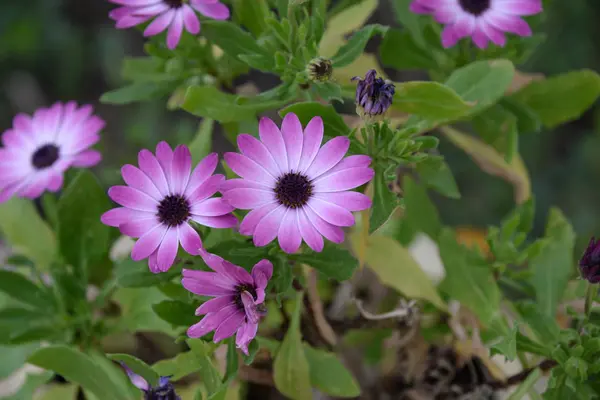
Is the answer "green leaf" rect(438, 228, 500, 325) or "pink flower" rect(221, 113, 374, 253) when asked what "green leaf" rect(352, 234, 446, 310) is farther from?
"pink flower" rect(221, 113, 374, 253)

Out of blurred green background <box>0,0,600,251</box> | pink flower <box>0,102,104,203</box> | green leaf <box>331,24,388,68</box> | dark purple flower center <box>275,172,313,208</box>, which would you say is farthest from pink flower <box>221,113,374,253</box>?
blurred green background <box>0,0,600,251</box>

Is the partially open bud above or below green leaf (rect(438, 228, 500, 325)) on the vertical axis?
above

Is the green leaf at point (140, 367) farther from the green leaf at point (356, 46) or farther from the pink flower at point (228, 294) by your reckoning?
the green leaf at point (356, 46)

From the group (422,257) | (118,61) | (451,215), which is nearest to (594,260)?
(422,257)

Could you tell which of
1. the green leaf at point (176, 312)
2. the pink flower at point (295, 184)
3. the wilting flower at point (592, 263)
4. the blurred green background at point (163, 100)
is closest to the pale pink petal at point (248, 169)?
the pink flower at point (295, 184)

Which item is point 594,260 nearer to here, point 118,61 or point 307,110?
point 307,110

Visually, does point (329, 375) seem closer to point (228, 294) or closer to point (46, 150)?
point (228, 294)

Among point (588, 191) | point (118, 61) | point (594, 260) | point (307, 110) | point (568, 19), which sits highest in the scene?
point (118, 61)
